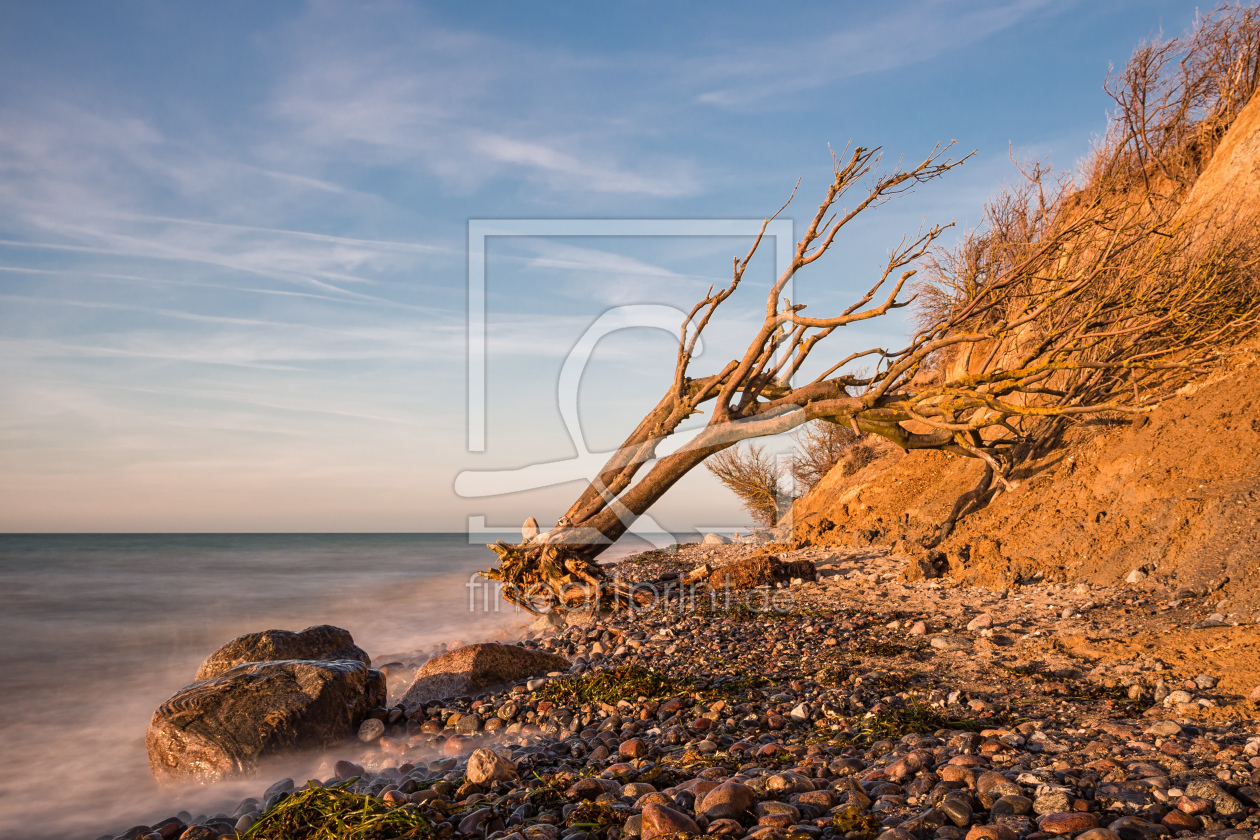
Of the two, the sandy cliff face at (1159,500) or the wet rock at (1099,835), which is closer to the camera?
the wet rock at (1099,835)

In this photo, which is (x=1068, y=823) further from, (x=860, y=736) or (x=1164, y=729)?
(x=1164, y=729)

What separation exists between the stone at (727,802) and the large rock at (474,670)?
11.2 feet

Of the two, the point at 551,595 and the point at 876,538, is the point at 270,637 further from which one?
the point at 876,538

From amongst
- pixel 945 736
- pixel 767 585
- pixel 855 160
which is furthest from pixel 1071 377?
pixel 945 736

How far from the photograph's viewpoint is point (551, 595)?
30.3 ft

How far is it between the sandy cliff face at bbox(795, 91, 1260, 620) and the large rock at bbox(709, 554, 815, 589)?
5.72 ft

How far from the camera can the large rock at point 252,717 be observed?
460 cm

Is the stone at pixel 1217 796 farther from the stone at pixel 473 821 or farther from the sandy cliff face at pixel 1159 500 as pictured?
the sandy cliff face at pixel 1159 500

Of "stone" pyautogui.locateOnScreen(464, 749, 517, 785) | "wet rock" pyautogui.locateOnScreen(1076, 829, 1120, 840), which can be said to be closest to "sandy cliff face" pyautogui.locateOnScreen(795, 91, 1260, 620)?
"wet rock" pyautogui.locateOnScreen(1076, 829, 1120, 840)

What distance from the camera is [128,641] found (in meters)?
10.6

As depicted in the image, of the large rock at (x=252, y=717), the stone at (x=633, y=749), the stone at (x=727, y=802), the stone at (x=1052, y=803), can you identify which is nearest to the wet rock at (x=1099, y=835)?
the stone at (x=1052, y=803)

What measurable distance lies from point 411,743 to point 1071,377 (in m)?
9.73

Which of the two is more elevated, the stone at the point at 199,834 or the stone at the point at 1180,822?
the stone at the point at 1180,822

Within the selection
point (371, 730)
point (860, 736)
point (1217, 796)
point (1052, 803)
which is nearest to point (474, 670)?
point (371, 730)
